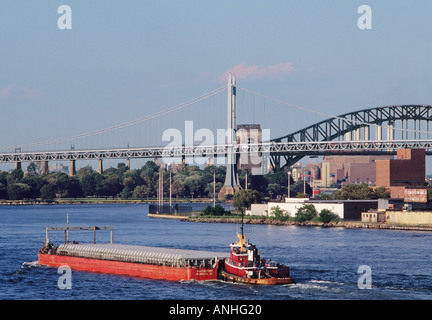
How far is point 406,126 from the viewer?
173125 millimetres

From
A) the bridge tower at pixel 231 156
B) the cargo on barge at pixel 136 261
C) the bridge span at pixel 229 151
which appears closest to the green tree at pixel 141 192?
the bridge span at pixel 229 151

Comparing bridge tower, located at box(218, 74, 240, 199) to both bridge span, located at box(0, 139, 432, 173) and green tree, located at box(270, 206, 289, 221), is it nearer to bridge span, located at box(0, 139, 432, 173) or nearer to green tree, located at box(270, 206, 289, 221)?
bridge span, located at box(0, 139, 432, 173)

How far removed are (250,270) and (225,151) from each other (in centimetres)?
11425

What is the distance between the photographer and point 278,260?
5775 cm

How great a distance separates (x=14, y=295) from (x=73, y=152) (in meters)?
131

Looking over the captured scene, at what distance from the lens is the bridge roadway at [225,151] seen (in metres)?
154

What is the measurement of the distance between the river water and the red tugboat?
0.51 meters

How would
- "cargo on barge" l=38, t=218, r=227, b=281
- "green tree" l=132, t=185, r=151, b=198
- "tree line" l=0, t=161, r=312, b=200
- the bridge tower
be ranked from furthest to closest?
"green tree" l=132, t=185, r=151, b=198 < "tree line" l=0, t=161, r=312, b=200 < the bridge tower < "cargo on barge" l=38, t=218, r=227, b=281

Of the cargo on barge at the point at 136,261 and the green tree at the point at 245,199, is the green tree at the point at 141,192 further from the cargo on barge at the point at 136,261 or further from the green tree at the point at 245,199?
the cargo on barge at the point at 136,261

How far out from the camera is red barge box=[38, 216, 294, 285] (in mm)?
45250

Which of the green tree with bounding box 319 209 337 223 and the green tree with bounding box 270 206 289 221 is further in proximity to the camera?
the green tree with bounding box 270 206 289 221

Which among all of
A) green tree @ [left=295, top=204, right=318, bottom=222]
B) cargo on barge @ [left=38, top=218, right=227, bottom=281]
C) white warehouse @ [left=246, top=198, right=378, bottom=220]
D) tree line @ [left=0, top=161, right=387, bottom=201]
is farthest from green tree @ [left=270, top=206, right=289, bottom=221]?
tree line @ [left=0, top=161, right=387, bottom=201]

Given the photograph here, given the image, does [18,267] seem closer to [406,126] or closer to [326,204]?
[326,204]

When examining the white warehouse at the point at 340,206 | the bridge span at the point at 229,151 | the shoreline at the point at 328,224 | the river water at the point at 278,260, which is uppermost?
the bridge span at the point at 229,151
